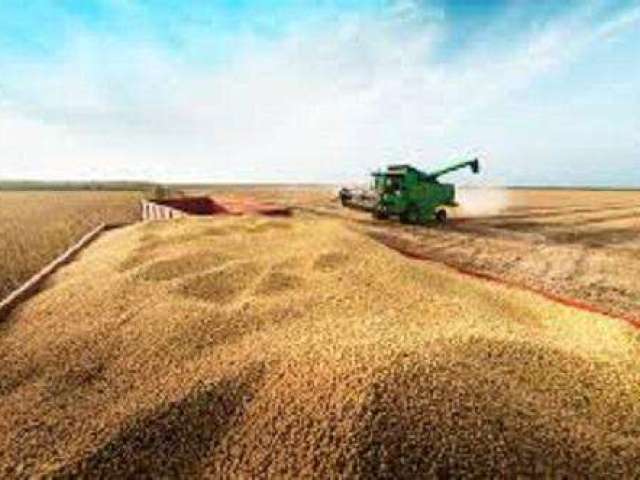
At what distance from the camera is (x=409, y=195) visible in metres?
16.6

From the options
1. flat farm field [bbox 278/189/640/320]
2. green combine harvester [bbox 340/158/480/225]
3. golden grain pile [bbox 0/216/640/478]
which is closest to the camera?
golden grain pile [bbox 0/216/640/478]

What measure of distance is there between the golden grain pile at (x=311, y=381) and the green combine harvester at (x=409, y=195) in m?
10.6

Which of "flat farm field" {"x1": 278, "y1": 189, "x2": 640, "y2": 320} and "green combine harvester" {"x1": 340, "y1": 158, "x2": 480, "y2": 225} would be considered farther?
"green combine harvester" {"x1": 340, "y1": 158, "x2": 480, "y2": 225}

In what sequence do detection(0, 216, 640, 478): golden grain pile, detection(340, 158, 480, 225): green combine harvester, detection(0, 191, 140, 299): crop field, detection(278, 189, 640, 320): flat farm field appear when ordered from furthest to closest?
detection(340, 158, 480, 225): green combine harvester < detection(0, 191, 140, 299): crop field < detection(278, 189, 640, 320): flat farm field < detection(0, 216, 640, 478): golden grain pile

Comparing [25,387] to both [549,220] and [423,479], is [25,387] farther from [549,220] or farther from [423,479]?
[549,220]

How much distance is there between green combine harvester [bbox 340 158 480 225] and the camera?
16.6m

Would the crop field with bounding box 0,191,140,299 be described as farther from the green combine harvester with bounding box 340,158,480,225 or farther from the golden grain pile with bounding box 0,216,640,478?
the green combine harvester with bounding box 340,158,480,225

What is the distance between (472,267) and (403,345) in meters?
6.26

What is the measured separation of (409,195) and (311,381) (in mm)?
13493

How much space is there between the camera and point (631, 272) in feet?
30.1

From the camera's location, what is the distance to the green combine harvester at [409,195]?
16641 mm

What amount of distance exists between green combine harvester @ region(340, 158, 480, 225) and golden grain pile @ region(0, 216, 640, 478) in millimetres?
10644

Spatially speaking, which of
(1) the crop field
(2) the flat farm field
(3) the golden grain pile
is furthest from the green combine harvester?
(3) the golden grain pile

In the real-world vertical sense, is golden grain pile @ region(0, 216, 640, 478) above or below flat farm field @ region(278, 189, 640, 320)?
above
